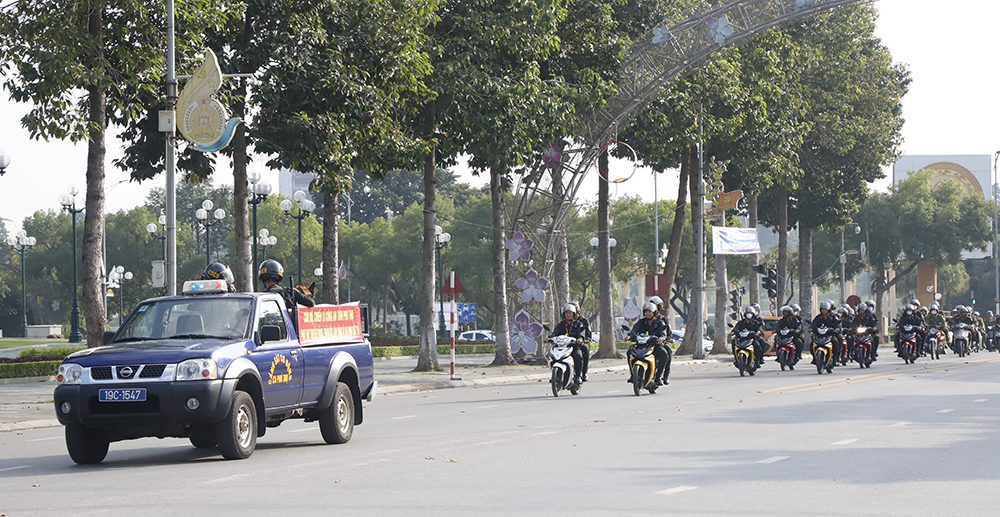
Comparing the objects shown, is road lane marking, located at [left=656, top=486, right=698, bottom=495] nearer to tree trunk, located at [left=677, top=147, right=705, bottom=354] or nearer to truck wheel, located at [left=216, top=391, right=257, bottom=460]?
truck wheel, located at [left=216, top=391, right=257, bottom=460]

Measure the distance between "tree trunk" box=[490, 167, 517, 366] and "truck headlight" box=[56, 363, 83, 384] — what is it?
22.6 metres

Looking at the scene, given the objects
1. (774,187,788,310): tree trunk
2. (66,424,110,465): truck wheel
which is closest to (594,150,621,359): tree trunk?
(774,187,788,310): tree trunk

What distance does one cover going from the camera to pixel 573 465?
10875 millimetres

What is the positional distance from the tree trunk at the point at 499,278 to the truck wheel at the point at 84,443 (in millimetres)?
22127

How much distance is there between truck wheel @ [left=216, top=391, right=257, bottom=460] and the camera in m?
11.0

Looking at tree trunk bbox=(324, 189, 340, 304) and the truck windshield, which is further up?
tree trunk bbox=(324, 189, 340, 304)

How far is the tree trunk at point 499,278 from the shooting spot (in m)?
33.7

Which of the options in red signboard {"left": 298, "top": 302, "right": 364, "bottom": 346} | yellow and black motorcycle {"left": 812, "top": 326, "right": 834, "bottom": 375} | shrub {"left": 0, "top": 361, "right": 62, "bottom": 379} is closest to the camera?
red signboard {"left": 298, "top": 302, "right": 364, "bottom": 346}

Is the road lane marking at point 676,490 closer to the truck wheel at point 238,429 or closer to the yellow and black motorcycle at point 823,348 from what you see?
the truck wheel at point 238,429

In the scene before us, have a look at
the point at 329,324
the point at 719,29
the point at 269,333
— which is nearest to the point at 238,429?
the point at 269,333

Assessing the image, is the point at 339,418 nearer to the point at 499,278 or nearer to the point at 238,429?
the point at 238,429

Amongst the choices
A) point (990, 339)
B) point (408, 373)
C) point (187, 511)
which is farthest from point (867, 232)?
point (187, 511)

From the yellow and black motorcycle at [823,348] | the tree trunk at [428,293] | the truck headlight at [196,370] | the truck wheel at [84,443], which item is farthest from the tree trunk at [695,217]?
the truck headlight at [196,370]

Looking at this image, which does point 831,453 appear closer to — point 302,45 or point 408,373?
point 302,45
